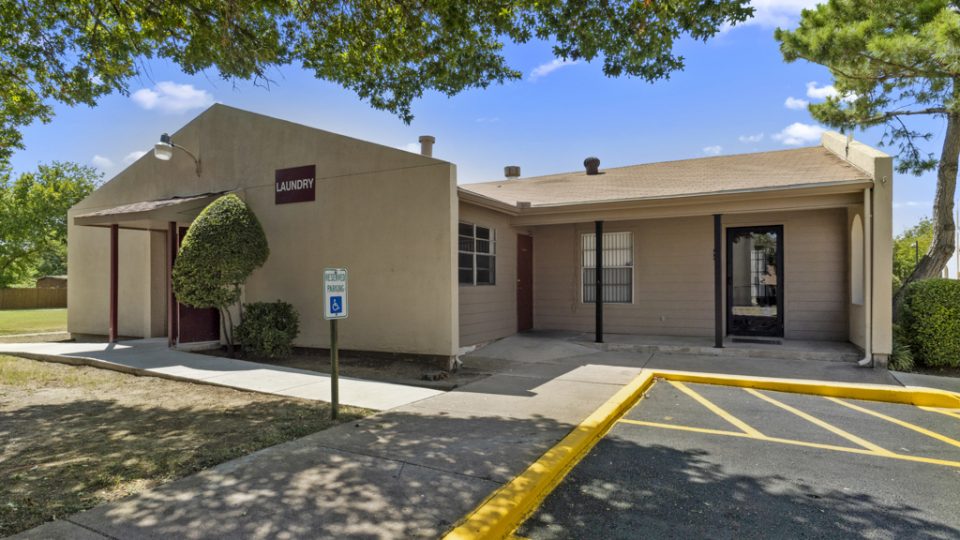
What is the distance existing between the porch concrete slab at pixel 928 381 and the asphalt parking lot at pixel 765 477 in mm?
905

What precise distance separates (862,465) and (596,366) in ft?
14.4

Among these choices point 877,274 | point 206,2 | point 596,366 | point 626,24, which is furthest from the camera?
point 596,366

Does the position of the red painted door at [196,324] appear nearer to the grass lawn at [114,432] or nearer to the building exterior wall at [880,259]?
the grass lawn at [114,432]

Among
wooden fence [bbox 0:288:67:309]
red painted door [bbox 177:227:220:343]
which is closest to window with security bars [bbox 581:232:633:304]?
red painted door [bbox 177:227:220:343]

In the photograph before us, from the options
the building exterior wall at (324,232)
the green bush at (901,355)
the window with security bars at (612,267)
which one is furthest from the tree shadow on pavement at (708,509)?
the window with security bars at (612,267)

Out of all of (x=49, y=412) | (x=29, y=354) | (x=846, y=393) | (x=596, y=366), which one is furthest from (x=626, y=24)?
(x=29, y=354)

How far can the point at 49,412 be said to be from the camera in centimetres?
591

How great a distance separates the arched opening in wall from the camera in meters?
8.82

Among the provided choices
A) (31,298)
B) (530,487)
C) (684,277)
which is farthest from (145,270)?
(31,298)

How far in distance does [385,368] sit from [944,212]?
1139 centimetres

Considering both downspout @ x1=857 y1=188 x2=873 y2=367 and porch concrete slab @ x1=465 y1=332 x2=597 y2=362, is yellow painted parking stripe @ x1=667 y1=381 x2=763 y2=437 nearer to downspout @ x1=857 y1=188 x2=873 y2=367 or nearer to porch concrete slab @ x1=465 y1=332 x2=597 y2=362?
porch concrete slab @ x1=465 y1=332 x2=597 y2=362

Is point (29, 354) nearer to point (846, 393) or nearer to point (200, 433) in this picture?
point (200, 433)

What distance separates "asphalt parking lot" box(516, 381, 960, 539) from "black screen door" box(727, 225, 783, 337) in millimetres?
4598

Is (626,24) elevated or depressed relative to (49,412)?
elevated
